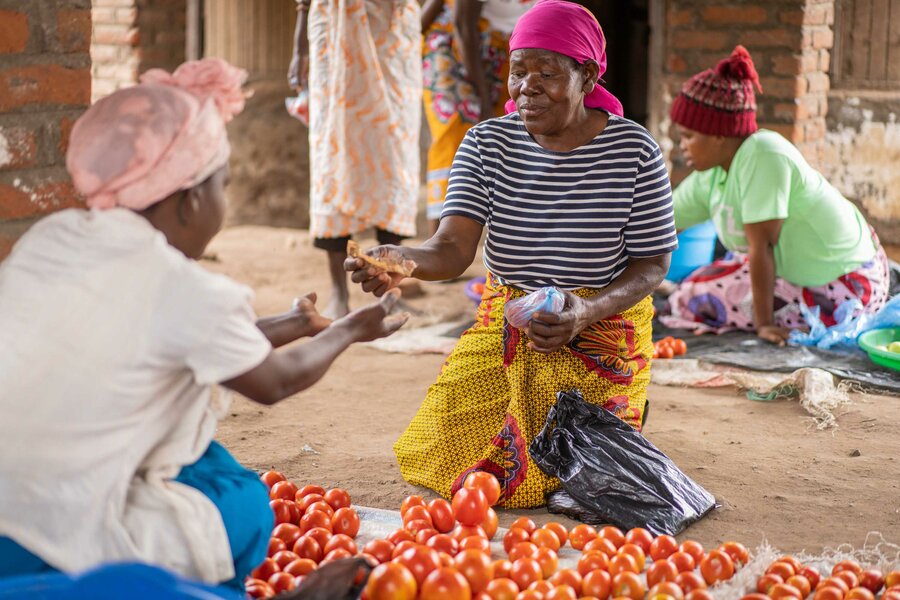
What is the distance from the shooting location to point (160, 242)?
2.15 meters

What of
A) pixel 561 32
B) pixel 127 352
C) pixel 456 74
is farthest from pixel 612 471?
pixel 456 74

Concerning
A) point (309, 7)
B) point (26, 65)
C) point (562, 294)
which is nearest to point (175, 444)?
point (562, 294)

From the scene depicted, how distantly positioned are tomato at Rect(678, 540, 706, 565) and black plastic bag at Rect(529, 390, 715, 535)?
0.23 metres

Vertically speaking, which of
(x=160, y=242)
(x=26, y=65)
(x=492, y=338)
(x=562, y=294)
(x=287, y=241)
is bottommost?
(x=287, y=241)

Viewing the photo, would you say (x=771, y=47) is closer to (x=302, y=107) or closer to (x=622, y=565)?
(x=302, y=107)

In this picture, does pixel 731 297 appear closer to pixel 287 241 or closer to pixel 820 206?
pixel 820 206

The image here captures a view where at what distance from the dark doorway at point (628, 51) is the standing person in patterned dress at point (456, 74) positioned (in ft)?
10.7

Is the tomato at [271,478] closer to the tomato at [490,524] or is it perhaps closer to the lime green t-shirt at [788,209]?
the tomato at [490,524]

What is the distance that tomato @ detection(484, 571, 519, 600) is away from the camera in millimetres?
2672

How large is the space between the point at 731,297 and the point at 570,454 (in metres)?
2.48

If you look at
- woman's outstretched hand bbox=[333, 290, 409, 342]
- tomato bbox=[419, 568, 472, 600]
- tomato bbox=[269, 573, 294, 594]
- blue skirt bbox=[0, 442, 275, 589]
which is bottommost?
tomato bbox=[269, 573, 294, 594]

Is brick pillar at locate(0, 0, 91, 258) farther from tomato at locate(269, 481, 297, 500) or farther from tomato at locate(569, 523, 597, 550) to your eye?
tomato at locate(569, 523, 597, 550)

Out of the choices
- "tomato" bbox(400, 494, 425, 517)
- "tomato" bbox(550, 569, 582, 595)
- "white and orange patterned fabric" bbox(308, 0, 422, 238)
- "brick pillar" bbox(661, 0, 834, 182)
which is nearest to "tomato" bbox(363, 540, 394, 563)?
"tomato" bbox(400, 494, 425, 517)

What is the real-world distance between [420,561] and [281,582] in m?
0.33
